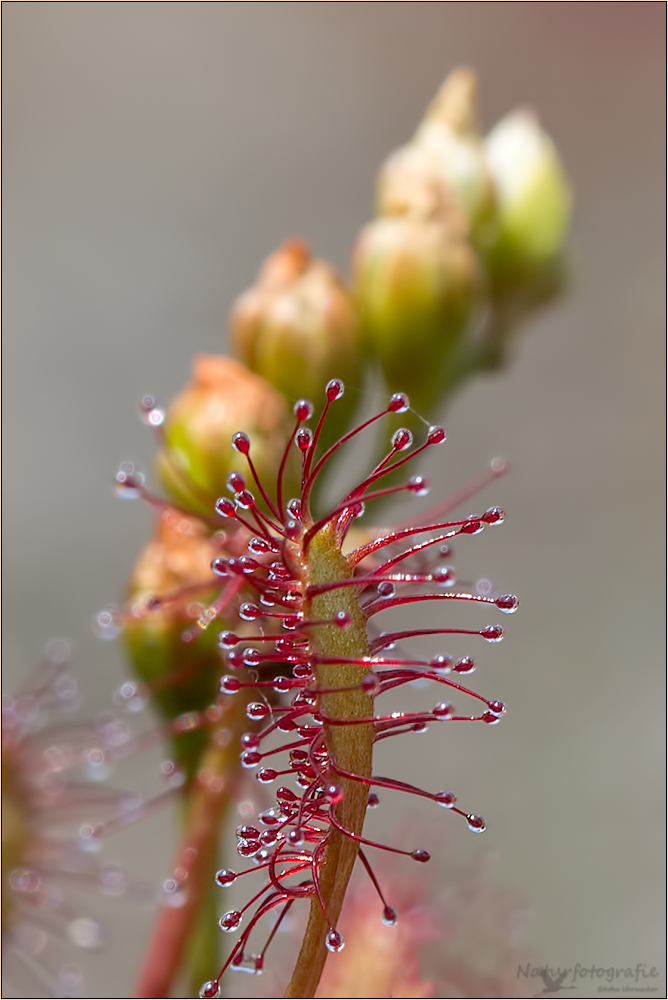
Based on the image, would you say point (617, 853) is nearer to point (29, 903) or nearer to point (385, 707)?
point (385, 707)

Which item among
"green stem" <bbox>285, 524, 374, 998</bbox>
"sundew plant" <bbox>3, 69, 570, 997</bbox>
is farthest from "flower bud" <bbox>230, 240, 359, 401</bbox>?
"green stem" <bbox>285, 524, 374, 998</bbox>

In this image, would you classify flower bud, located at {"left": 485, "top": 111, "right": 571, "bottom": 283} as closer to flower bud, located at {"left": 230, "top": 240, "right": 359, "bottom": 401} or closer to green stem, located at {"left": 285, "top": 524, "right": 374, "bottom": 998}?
flower bud, located at {"left": 230, "top": 240, "right": 359, "bottom": 401}


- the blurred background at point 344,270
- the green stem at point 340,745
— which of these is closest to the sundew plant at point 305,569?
the green stem at point 340,745

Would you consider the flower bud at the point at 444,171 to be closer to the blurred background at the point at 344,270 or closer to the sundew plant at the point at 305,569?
the sundew plant at the point at 305,569

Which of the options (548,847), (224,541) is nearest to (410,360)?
(224,541)

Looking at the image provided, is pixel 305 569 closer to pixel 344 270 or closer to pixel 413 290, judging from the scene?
pixel 413 290

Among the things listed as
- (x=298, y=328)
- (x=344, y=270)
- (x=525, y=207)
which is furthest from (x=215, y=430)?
(x=344, y=270)
